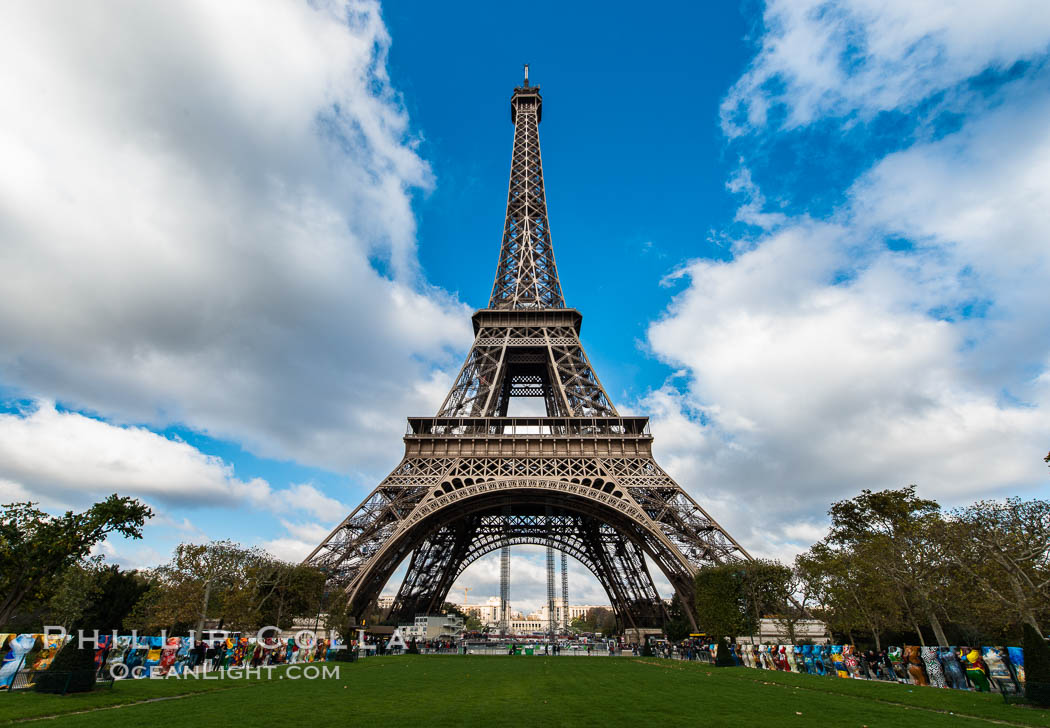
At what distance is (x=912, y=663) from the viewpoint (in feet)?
68.8

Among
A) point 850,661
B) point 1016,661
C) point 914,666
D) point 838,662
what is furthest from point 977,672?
point 850,661

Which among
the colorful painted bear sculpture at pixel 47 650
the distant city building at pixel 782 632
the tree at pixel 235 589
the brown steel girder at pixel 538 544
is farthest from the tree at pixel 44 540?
the distant city building at pixel 782 632

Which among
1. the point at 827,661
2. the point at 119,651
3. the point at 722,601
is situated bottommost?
the point at 827,661

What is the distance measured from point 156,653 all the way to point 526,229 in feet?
144

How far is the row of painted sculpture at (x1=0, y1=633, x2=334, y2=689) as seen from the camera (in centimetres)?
1529

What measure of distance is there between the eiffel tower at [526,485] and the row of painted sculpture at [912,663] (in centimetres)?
626

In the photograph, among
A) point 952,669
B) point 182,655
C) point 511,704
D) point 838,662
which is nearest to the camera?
point 511,704

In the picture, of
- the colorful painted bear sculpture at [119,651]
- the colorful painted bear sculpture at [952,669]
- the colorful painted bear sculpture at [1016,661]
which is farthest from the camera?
the colorful painted bear sculpture at [952,669]

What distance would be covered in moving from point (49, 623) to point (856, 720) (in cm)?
4958

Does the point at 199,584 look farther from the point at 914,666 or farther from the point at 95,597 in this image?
the point at 914,666

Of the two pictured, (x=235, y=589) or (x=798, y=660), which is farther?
(x=235, y=589)

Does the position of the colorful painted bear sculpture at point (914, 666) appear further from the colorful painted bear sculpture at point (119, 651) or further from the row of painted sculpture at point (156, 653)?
the colorful painted bear sculpture at point (119, 651)

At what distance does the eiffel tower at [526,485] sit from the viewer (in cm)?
3500

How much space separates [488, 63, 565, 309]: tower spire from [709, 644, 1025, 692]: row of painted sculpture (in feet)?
99.0
